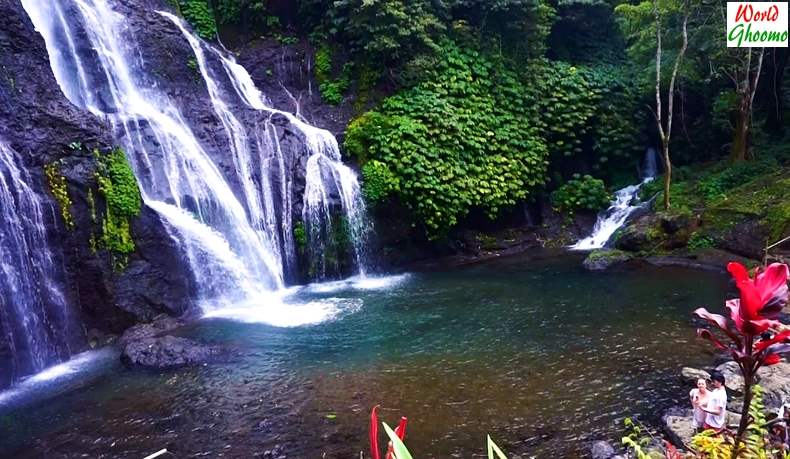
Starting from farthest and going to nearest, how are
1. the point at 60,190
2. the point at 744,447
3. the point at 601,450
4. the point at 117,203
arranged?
1. the point at 117,203
2. the point at 60,190
3. the point at 601,450
4. the point at 744,447

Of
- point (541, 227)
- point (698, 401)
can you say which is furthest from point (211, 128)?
point (698, 401)

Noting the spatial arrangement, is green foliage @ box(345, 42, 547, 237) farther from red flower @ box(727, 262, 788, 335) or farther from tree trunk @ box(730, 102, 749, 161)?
red flower @ box(727, 262, 788, 335)

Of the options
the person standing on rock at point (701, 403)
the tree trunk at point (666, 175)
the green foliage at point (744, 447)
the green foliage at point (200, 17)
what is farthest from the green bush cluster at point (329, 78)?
the green foliage at point (744, 447)

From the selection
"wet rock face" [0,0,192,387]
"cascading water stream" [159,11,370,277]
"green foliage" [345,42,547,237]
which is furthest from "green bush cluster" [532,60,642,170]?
"wet rock face" [0,0,192,387]

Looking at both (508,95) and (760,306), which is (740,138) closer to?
(508,95)

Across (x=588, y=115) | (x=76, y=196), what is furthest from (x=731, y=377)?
(x=588, y=115)

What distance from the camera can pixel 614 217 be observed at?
1591 cm

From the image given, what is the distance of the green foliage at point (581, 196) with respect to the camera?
53.9 feet

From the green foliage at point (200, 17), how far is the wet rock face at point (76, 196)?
5.95 m

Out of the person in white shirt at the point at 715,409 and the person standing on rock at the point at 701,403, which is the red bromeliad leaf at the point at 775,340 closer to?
the person in white shirt at the point at 715,409

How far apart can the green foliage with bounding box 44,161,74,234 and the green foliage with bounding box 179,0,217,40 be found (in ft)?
26.8

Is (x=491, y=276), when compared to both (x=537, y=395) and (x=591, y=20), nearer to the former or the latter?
(x=537, y=395)

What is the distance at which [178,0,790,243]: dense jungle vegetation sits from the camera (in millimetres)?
14016

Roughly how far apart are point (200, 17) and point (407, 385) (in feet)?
44.6
